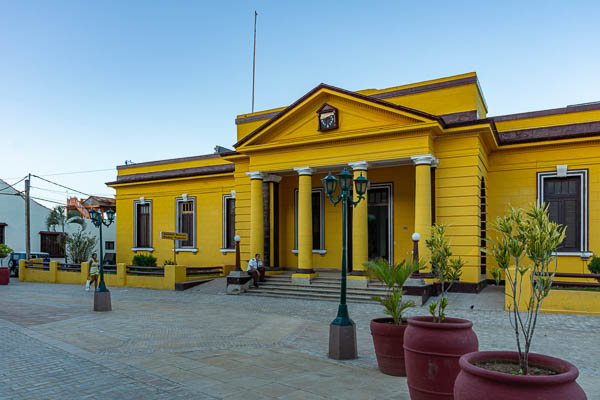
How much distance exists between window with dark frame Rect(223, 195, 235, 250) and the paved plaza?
7.58 meters

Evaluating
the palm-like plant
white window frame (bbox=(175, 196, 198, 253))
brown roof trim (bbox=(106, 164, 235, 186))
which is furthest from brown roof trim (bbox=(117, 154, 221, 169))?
the palm-like plant

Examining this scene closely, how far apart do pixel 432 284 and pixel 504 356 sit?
1081cm

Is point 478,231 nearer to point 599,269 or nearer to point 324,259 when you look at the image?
point 599,269

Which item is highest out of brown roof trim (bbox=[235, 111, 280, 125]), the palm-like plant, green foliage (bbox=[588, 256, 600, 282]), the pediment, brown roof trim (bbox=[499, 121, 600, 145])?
brown roof trim (bbox=[235, 111, 280, 125])

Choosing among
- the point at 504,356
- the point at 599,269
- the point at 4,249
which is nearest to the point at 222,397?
the point at 504,356

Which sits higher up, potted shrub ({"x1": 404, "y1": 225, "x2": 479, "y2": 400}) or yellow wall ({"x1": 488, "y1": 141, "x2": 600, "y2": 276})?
yellow wall ({"x1": 488, "y1": 141, "x2": 600, "y2": 276})

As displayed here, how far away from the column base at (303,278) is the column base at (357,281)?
1.58 metres

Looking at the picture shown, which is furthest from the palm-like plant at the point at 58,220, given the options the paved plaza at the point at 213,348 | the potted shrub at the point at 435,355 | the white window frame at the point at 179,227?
the potted shrub at the point at 435,355

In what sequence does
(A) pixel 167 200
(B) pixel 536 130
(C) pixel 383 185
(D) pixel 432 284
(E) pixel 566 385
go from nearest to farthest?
(E) pixel 566 385
(D) pixel 432 284
(B) pixel 536 130
(C) pixel 383 185
(A) pixel 167 200

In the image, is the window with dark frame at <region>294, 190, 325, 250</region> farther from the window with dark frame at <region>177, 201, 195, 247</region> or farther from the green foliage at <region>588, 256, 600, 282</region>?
the green foliage at <region>588, 256, 600, 282</region>

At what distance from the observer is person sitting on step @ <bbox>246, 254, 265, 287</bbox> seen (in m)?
17.3

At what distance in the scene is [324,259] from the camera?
20.0 meters

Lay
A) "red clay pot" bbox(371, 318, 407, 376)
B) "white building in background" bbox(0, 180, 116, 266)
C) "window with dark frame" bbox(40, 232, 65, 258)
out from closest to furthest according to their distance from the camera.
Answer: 1. "red clay pot" bbox(371, 318, 407, 376)
2. "white building in background" bbox(0, 180, 116, 266)
3. "window with dark frame" bbox(40, 232, 65, 258)

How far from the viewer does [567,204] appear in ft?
53.3
